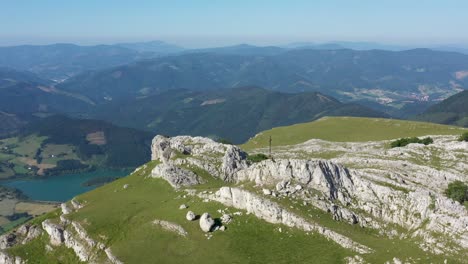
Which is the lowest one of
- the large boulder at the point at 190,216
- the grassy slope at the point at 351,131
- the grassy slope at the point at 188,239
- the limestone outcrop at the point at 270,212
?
the grassy slope at the point at 351,131

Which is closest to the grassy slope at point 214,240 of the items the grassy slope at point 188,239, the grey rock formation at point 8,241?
the grassy slope at point 188,239

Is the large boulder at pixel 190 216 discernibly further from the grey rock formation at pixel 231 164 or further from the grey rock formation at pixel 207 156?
the grey rock formation at pixel 231 164

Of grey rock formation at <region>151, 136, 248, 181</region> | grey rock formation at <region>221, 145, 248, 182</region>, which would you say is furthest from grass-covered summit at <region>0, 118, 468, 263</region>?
grey rock formation at <region>151, 136, 248, 181</region>

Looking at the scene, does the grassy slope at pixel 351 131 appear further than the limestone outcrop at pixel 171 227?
Yes

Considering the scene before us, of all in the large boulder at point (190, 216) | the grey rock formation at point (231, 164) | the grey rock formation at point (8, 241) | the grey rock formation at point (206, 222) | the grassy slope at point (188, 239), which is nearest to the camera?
the grassy slope at point (188, 239)

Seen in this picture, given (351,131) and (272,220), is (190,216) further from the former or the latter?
(351,131)

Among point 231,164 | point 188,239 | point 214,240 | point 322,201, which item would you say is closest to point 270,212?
point 322,201

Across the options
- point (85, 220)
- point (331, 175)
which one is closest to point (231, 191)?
point (331, 175)
